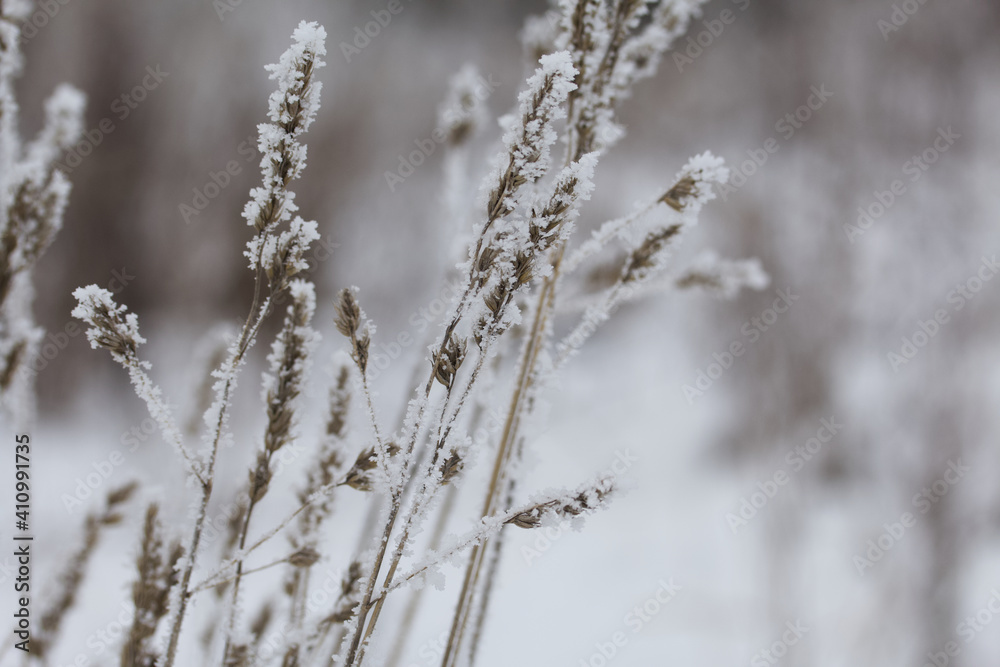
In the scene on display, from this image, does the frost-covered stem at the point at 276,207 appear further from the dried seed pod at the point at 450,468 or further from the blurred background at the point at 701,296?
the blurred background at the point at 701,296

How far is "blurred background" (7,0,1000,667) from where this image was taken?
2.24 m

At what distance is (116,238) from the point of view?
13.0 ft

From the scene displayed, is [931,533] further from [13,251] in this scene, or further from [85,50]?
[85,50]

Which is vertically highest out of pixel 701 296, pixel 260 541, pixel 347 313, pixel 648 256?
pixel 701 296

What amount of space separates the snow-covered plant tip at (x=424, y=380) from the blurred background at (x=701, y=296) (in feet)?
0.46

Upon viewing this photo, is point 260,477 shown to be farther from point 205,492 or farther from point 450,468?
point 450,468

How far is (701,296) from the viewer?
11.6 ft

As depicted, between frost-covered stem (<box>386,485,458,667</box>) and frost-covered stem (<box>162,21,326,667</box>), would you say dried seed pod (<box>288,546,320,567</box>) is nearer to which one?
frost-covered stem (<box>162,21,326,667</box>)

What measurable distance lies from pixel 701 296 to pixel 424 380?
3406 millimetres

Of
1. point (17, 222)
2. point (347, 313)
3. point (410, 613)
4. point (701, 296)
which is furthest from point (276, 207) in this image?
point (701, 296)

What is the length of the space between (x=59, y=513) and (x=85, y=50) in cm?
303

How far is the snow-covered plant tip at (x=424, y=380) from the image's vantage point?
32cm

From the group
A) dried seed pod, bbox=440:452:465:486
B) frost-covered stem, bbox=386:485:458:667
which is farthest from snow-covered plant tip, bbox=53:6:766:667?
frost-covered stem, bbox=386:485:458:667

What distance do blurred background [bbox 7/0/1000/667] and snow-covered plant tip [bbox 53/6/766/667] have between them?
140 mm
